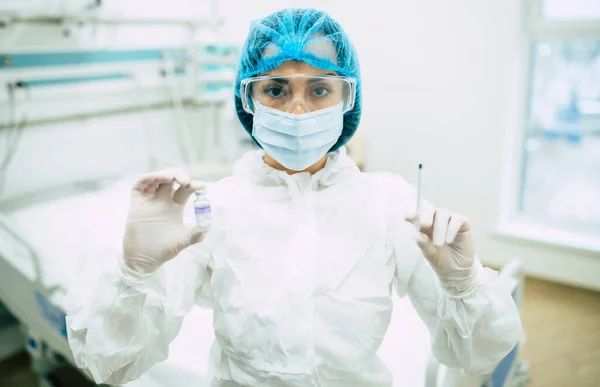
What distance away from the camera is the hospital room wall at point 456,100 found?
290 cm

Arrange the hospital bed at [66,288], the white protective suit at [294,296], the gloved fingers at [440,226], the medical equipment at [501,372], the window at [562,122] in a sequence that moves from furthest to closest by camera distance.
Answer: the window at [562,122]
the hospital bed at [66,288]
the medical equipment at [501,372]
the white protective suit at [294,296]
the gloved fingers at [440,226]

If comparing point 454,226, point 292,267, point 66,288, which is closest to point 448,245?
point 454,226

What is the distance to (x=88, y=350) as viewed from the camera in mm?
938

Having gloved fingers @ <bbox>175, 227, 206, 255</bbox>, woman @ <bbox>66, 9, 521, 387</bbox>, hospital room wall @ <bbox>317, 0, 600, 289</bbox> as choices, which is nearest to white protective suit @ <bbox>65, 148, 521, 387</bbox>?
woman @ <bbox>66, 9, 521, 387</bbox>

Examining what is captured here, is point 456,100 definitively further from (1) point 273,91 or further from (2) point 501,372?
(1) point 273,91

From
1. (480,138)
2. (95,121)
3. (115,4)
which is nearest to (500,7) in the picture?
(480,138)

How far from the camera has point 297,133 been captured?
3.33ft

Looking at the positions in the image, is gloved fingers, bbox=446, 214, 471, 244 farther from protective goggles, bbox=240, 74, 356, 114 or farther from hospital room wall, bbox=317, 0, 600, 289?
hospital room wall, bbox=317, 0, 600, 289

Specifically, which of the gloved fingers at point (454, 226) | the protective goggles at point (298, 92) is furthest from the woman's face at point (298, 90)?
the gloved fingers at point (454, 226)

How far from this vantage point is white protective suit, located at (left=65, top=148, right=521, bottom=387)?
0.97 meters

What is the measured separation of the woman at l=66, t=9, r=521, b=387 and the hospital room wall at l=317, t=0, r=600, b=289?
209cm

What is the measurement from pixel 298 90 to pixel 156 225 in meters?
0.40

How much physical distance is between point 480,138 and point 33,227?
2.49 meters

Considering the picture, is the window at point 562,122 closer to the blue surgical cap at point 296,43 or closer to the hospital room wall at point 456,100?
the hospital room wall at point 456,100
